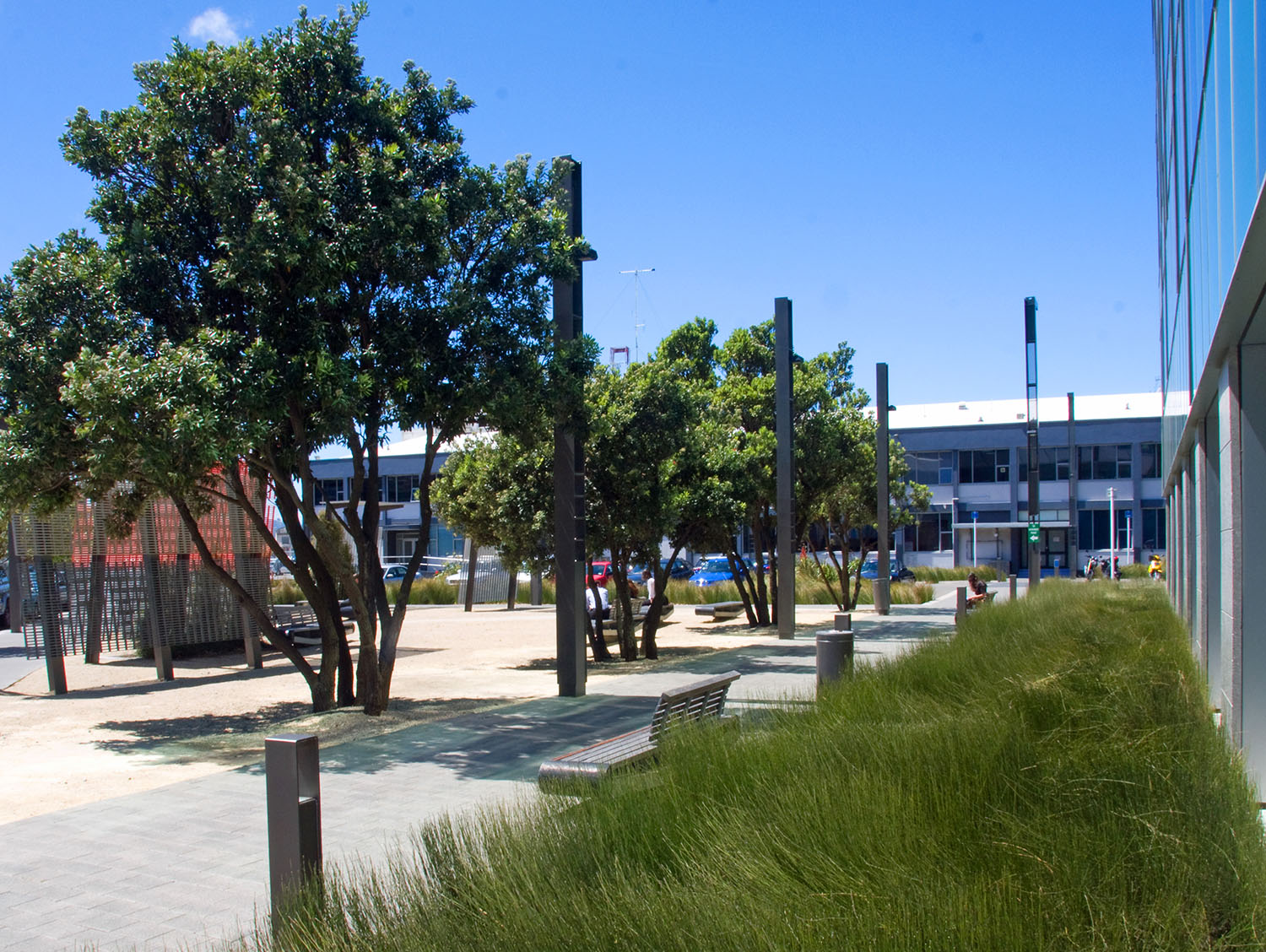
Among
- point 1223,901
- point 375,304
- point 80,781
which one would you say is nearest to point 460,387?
point 375,304

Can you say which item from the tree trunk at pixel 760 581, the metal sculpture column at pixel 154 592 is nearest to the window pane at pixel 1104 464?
the tree trunk at pixel 760 581

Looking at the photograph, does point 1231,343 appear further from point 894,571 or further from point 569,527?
point 894,571

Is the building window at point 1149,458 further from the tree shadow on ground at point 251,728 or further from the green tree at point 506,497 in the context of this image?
the tree shadow on ground at point 251,728

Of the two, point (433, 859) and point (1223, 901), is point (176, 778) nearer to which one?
point (433, 859)

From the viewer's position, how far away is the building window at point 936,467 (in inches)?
2544

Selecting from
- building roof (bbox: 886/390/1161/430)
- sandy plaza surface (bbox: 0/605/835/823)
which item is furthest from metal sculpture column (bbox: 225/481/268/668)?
building roof (bbox: 886/390/1161/430)

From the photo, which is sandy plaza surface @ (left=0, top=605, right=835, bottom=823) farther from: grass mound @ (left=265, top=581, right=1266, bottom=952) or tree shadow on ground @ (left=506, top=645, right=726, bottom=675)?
grass mound @ (left=265, top=581, right=1266, bottom=952)

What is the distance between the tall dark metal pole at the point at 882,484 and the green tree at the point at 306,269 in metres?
16.5

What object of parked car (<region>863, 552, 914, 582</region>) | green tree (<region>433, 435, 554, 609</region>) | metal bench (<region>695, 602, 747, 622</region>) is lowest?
parked car (<region>863, 552, 914, 582</region>)

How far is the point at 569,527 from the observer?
41.3 feet

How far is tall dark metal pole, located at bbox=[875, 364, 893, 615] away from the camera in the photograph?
26828 mm

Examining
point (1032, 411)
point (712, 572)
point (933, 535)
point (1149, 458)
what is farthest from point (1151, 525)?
point (1032, 411)

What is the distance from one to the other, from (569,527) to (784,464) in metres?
9.23

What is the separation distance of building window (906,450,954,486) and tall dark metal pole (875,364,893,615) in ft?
121
